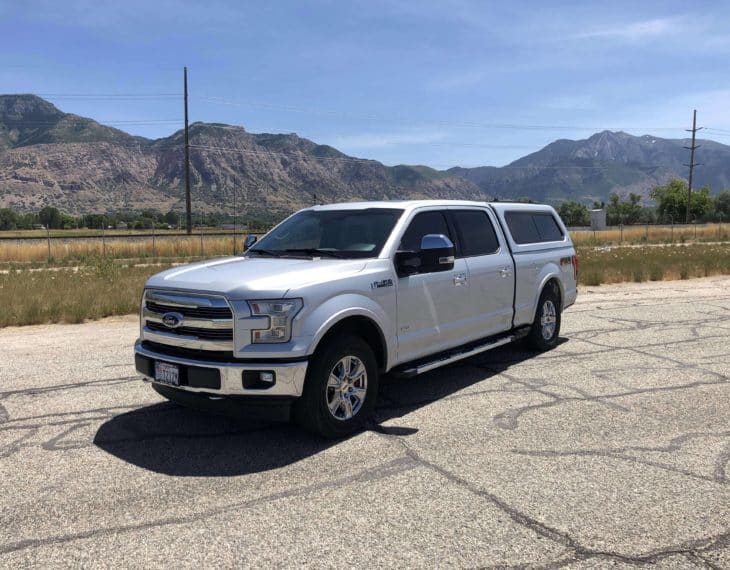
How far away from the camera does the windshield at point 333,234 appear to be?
5.66 meters

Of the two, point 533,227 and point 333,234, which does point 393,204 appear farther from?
point 533,227

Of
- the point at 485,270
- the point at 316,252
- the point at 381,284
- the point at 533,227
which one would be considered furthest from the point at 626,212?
the point at 381,284

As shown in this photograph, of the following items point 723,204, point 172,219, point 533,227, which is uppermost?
point 723,204

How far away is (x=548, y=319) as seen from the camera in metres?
8.21

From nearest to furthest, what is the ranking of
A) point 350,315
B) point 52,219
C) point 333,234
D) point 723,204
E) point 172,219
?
point 350,315 < point 333,234 < point 52,219 < point 172,219 < point 723,204

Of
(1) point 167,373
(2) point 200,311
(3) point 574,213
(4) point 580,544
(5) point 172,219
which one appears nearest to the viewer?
(4) point 580,544

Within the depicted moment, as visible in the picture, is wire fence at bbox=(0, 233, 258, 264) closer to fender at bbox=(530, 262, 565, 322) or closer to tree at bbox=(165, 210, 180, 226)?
fender at bbox=(530, 262, 565, 322)

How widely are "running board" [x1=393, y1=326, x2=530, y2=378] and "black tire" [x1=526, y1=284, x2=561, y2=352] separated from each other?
301mm

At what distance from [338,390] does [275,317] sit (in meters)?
0.85

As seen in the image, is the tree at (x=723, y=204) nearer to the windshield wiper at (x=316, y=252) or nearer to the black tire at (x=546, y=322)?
the black tire at (x=546, y=322)

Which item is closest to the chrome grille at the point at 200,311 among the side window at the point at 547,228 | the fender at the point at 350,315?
the fender at the point at 350,315

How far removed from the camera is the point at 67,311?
1149cm

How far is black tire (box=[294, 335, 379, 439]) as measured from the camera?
→ 4.64m

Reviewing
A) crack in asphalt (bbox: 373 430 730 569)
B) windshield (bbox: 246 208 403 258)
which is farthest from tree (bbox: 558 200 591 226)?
crack in asphalt (bbox: 373 430 730 569)
